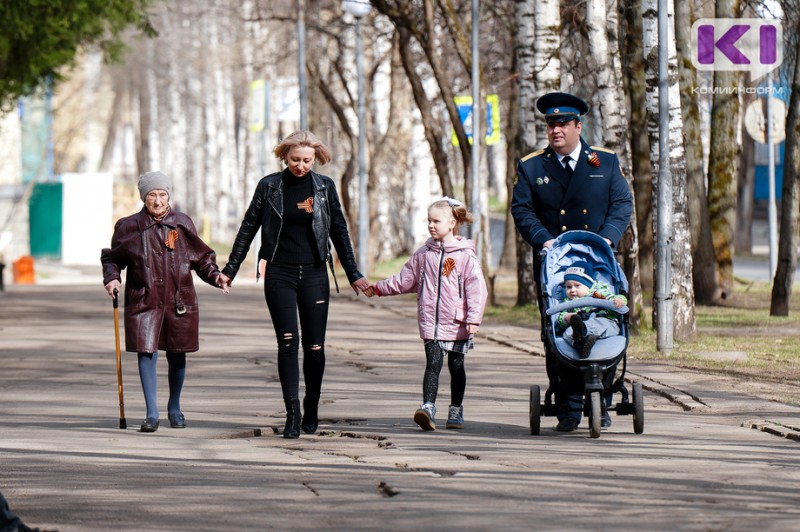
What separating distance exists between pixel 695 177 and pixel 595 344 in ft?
48.4

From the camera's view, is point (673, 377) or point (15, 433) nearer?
point (15, 433)

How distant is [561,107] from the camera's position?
10688 millimetres

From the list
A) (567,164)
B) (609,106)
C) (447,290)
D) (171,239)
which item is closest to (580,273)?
(567,164)

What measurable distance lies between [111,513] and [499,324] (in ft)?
47.4

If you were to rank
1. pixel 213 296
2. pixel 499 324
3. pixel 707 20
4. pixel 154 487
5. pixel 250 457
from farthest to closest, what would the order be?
pixel 213 296 → pixel 707 20 → pixel 499 324 → pixel 250 457 → pixel 154 487

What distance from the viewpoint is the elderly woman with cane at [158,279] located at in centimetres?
1138

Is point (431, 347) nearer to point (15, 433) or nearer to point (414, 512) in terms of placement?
point (15, 433)

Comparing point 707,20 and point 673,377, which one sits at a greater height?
point 707,20

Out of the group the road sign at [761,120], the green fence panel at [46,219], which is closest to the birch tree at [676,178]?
the road sign at [761,120]

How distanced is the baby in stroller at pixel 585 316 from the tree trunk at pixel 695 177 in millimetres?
13292

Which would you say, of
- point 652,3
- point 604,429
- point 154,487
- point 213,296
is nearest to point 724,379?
point 604,429

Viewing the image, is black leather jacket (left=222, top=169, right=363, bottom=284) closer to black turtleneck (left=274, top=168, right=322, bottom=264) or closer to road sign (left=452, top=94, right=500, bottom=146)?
black turtleneck (left=274, top=168, right=322, bottom=264)

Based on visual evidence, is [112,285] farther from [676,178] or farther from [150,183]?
[676,178]

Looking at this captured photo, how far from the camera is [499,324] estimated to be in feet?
71.8
